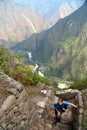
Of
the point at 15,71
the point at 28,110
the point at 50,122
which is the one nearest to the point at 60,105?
the point at 50,122

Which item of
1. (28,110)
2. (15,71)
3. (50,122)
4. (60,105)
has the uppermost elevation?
(15,71)

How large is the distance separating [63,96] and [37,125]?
11.2 m

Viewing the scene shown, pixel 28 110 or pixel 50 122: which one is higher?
pixel 50 122

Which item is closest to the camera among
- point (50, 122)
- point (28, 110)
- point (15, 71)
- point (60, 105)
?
point (28, 110)

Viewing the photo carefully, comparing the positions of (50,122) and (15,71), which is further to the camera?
(15,71)

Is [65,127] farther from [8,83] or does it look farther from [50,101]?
[8,83]

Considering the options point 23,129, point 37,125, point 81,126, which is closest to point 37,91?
point 37,125

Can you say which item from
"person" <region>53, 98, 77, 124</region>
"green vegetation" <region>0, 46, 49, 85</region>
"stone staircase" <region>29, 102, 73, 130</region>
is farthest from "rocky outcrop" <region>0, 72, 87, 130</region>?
"green vegetation" <region>0, 46, 49, 85</region>

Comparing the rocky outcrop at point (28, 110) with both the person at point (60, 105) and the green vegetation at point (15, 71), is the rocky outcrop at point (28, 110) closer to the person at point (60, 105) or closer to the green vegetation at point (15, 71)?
the person at point (60, 105)

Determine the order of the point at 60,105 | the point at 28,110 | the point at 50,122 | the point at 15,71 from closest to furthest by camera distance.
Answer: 1. the point at 28,110
2. the point at 60,105
3. the point at 50,122
4. the point at 15,71

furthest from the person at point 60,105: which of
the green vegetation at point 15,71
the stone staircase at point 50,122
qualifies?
the green vegetation at point 15,71

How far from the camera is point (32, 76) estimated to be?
86.0ft

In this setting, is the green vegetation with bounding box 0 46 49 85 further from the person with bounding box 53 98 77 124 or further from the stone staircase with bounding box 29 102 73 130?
the person with bounding box 53 98 77 124

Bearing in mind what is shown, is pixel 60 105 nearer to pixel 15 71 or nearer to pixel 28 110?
pixel 28 110
